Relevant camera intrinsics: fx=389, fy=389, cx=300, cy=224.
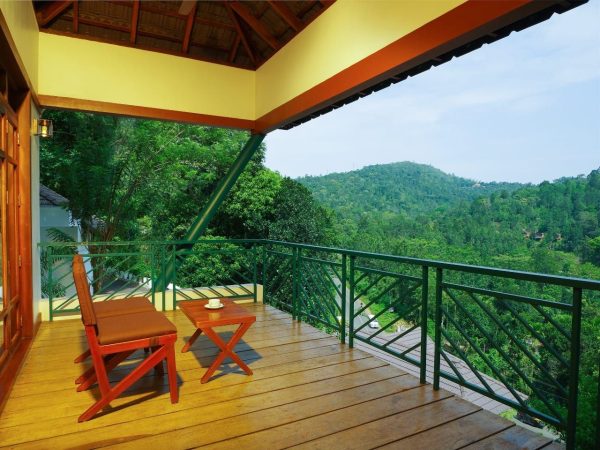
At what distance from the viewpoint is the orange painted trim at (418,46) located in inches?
94.8

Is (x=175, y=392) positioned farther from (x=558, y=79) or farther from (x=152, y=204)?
(x=558, y=79)

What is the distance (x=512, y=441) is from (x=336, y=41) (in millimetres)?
3669

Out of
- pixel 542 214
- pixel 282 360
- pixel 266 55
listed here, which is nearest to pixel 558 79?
pixel 542 214

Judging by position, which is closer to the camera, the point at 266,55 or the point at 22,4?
the point at 22,4

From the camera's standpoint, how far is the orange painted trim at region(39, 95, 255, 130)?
4566 millimetres

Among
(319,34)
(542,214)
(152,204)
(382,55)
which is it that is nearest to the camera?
(382,55)

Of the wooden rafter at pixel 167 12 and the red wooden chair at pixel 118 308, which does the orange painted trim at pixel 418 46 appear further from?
the red wooden chair at pixel 118 308

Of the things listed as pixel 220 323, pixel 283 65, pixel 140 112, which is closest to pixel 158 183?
pixel 140 112

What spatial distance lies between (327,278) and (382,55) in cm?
235

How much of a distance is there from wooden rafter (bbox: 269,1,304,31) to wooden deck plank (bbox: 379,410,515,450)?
4.35m

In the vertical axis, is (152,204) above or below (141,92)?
below

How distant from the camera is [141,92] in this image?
16.6ft

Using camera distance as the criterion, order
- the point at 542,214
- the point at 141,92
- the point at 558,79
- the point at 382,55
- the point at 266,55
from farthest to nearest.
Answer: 1. the point at 558,79
2. the point at 542,214
3. the point at 266,55
4. the point at 141,92
5. the point at 382,55

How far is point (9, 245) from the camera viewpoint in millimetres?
3258
